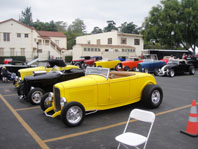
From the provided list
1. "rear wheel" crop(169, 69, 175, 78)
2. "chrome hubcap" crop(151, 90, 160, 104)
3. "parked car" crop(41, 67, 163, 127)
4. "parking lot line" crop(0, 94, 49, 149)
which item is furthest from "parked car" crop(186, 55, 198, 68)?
"parking lot line" crop(0, 94, 49, 149)

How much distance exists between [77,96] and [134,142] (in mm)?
2613

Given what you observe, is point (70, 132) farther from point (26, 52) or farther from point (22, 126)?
point (26, 52)

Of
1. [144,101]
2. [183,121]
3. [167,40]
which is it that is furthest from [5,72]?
[167,40]

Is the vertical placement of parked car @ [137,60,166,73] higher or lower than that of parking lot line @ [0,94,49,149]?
higher

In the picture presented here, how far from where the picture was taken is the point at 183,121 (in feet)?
18.8

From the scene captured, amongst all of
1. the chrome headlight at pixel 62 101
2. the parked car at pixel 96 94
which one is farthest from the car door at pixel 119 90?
the chrome headlight at pixel 62 101

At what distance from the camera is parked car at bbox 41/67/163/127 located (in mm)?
5496

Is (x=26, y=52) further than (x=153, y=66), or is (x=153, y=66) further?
(x=26, y=52)

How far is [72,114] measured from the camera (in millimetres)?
5430

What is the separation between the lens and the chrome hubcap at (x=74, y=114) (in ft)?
17.6

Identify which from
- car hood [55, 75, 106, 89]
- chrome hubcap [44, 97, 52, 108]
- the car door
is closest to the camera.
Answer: car hood [55, 75, 106, 89]

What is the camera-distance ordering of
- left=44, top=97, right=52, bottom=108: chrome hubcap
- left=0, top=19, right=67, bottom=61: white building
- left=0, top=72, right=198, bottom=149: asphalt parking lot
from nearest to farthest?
left=0, top=72, right=198, bottom=149: asphalt parking lot → left=44, top=97, right=52, bottom=108: chrome hubcap → left=0, top=19, right=67, bottom=61: white building

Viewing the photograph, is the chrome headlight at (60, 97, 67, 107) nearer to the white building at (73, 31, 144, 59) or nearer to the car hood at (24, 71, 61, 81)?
the car hood at (24, 71, 61, 81)

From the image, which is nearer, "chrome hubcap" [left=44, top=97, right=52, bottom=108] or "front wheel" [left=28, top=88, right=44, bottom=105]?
"chrome hubcap" [left=44, top=97, right=52, bottom=108]
